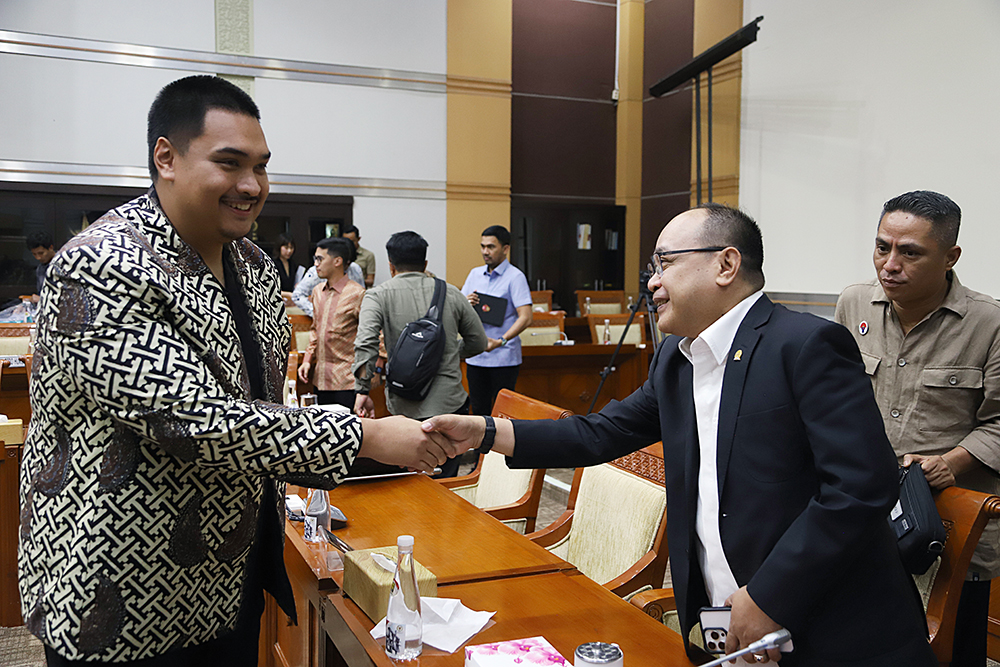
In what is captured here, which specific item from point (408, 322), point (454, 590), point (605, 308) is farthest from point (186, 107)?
point (605, 308)

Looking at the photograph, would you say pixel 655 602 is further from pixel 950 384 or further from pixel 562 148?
pixel 562 148

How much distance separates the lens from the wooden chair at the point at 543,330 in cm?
629

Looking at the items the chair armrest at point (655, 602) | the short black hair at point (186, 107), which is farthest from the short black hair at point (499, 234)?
the short black hair at point (186, 107)

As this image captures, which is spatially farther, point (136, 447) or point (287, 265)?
point (287, 265)

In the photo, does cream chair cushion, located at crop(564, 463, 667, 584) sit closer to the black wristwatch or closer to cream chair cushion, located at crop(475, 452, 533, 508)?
cream chair cushion, located at crop(475, 452, 533, 508)

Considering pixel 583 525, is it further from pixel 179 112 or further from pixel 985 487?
pixel 179 112

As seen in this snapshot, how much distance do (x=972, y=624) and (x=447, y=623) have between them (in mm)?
1363

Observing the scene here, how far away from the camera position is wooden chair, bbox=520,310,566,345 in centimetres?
629

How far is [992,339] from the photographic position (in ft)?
6.52

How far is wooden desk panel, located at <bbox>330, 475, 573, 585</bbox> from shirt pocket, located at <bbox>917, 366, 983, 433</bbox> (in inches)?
40.7

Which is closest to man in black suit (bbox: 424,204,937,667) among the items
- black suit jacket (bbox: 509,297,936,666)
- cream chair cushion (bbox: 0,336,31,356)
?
black suit jacket (bbox: 509,297,936,666)

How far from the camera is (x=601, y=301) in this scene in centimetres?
959

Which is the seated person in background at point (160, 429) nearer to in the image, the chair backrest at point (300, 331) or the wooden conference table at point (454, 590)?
the wooden conference table at point (454, 590)

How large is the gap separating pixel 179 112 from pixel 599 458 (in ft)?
3.59
